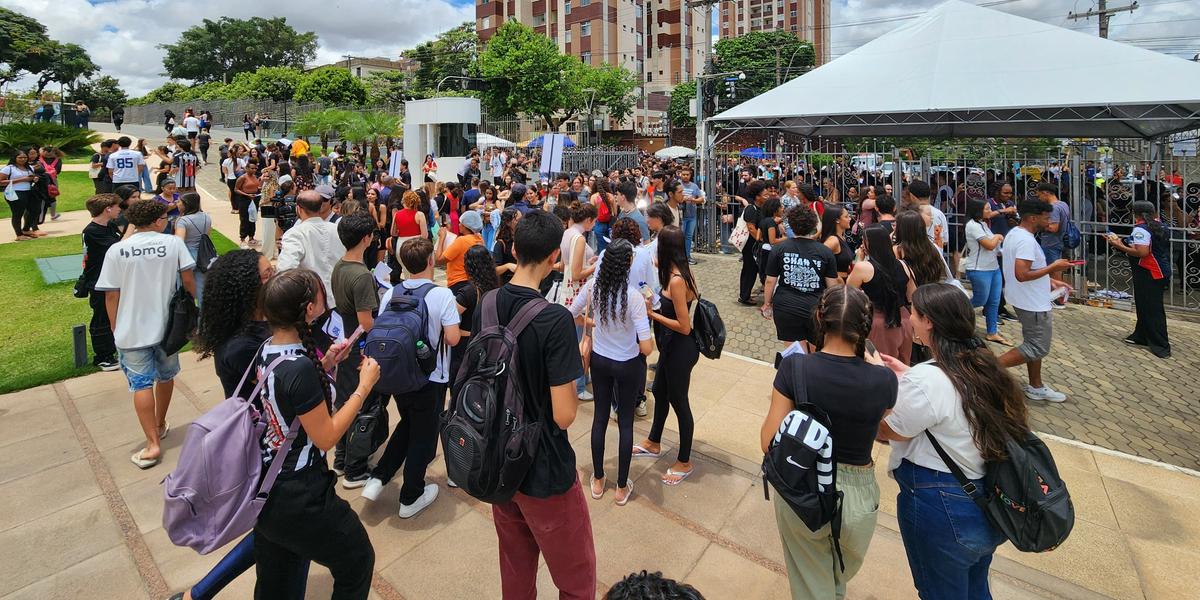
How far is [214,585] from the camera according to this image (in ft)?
8.24

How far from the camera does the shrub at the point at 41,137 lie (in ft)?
74.4

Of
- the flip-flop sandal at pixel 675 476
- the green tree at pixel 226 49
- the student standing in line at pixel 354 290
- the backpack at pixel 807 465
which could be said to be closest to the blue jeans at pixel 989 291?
the flip-flop sandal at pixel 675 476

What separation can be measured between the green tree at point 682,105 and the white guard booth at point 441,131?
40.2m

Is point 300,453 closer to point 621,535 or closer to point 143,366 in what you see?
point 621,535

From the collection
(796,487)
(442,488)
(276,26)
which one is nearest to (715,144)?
(442,488)

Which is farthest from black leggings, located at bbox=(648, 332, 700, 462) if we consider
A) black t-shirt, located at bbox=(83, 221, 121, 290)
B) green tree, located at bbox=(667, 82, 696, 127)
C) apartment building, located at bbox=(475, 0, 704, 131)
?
apartment building, located at bbox=(475, 0, 704, 131)

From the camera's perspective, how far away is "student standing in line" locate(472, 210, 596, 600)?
2176 mm

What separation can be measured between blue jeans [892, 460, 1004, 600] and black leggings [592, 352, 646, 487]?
170 cm

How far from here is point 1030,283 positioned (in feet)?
17.1

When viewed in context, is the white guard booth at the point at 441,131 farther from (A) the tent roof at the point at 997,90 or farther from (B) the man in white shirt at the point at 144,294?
(B) the man in white shirt at the point at 144,294

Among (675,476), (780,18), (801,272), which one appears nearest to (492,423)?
(675,476)

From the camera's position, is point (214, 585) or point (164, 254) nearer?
point (214, 585)

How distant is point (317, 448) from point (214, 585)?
Result: 0.93 m

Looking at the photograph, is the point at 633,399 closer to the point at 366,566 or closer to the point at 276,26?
the point at 366,566
